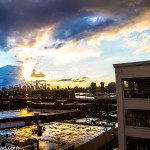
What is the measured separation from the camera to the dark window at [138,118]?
28.2m

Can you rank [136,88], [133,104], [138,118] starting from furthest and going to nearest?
[136,88], [133,104], [138,118]

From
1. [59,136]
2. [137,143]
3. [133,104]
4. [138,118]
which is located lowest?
[59,136]

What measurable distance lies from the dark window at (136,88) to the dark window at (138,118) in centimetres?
195

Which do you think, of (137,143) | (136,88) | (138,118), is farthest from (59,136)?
(136,88)

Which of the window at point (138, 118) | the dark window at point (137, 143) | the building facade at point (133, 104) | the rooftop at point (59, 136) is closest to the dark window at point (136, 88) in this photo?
the building facade at point (133, 104)

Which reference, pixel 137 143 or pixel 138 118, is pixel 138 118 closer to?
pixel 138 118

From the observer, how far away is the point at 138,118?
29.0 meters

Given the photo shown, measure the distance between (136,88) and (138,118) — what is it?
3.69 m

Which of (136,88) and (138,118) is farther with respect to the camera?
(136,88)

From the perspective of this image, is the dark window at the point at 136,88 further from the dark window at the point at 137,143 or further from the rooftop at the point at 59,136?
the rooftop at the point at 59,136

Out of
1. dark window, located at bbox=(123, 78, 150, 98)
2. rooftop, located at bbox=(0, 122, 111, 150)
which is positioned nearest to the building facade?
dark window, located at bbox=(123, 78, 150, 98)

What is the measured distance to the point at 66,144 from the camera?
35.3m

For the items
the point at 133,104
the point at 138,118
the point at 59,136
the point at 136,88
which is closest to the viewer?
the point at 138,118

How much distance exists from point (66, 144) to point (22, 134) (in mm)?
11196
